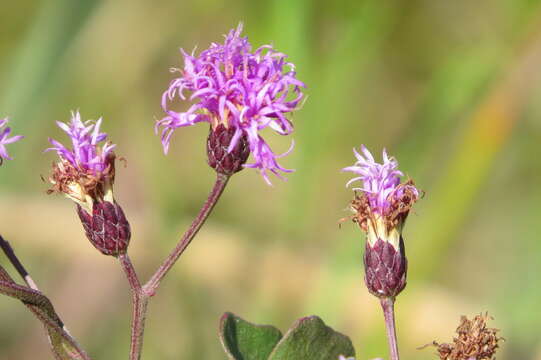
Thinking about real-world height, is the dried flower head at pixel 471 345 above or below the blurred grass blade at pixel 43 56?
below

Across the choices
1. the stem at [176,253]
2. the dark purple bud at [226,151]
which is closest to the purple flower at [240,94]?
the dark purple bud at [226,151]

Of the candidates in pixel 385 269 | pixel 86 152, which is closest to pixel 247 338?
pixel 385 269

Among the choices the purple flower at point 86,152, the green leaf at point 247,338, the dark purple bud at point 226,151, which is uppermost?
the dark purple bud at point 226,151

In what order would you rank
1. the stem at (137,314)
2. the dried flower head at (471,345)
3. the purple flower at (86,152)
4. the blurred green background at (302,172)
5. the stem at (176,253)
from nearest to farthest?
the stem at (137,314) → the stem at (176,253) → the dried flower head at (471,345) → the purple flower at (86,152) → the blurred green background at (302,172)

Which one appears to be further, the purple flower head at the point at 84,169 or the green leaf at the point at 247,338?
the purple flower head at the point at 84,169

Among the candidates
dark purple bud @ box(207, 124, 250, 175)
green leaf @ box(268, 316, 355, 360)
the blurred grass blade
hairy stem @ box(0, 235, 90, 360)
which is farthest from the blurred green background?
hairy stem @ box(0, 235, 90, 360)

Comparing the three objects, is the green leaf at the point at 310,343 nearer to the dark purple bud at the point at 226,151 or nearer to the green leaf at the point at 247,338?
the green leaf at the point at 247,338
